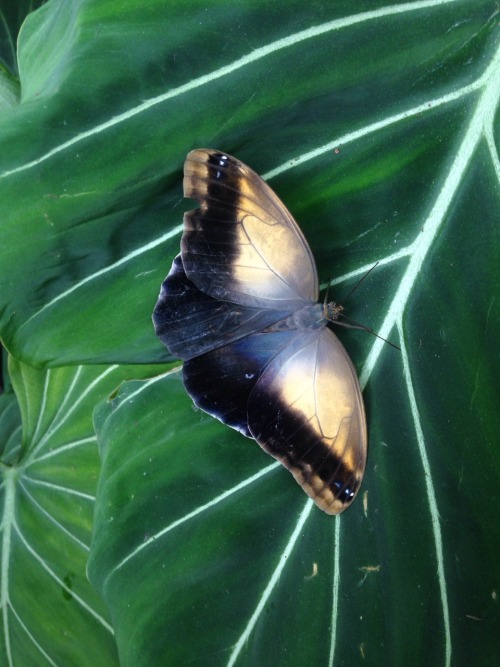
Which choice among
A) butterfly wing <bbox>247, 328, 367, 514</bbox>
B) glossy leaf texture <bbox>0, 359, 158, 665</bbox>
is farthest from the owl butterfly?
glossy leaf texture <bbox>0, 359, 158, 665</bbox>

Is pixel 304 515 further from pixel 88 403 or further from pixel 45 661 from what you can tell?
pixel 45 661

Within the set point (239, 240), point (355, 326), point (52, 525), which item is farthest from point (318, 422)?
point (52, 525)

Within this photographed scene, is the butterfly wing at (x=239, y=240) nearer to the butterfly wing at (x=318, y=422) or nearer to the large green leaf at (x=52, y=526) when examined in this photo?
the butterfly wing at (x=318, y=422)

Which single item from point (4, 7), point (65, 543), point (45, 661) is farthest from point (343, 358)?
point (4, 7)

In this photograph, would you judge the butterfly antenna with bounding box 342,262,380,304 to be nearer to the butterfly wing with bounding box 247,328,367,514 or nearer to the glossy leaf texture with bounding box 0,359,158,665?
the butterfly wing with bounding box 247,328,367,514

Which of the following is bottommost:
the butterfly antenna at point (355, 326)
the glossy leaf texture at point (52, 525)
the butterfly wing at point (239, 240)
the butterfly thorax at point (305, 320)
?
the glossy leaf texture at point (52, 525)

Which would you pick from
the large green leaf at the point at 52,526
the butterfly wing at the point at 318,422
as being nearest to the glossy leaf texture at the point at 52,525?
the large green leaf at the point at 52,526
